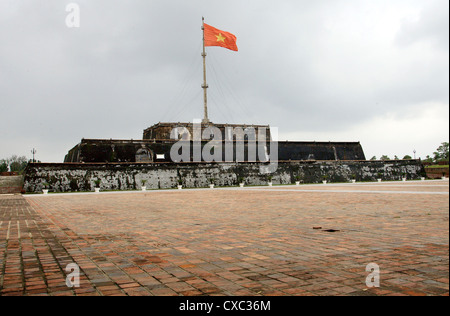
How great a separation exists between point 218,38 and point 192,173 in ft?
45.1

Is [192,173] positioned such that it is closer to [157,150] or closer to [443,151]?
[157,150]

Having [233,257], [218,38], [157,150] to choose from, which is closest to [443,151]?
[233,257]

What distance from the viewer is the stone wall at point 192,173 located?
1032 inches

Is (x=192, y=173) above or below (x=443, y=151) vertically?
below

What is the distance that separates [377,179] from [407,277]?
35.3 m

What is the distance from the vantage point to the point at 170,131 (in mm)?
37656

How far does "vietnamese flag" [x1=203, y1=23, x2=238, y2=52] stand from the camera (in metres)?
33.2

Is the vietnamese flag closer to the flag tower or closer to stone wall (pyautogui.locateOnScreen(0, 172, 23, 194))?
the flag tower

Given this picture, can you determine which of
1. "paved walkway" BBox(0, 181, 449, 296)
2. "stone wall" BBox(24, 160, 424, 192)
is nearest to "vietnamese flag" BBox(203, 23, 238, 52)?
"stone wall" BBox(24, 160, 424, 192)

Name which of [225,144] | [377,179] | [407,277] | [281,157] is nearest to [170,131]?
[225,144]

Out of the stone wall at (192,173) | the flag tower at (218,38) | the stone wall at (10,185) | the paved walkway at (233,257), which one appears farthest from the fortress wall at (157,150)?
the paved walkway at (233,257)

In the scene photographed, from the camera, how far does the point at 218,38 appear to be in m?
33.8

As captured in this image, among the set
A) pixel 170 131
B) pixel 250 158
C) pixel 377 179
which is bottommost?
pixel 377 179
